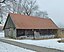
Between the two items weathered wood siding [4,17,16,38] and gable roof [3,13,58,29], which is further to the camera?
gable roof [3,13,58,29]

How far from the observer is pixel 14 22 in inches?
1425

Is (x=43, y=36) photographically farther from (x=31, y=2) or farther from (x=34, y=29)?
(x=31, y=2)

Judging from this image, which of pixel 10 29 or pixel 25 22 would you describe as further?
pixel 25 22

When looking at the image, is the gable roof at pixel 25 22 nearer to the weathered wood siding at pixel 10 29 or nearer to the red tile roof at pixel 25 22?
the red tile roof at pixel 25 22

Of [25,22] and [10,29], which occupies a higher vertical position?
[25,22]

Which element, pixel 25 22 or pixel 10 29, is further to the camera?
pixel 25 22

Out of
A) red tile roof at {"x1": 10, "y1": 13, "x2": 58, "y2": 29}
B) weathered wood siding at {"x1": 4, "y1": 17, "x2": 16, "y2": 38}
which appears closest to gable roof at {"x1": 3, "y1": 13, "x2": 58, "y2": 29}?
red tile roof at {"x1": 10, "y1": 13, "x2": 58, "y2": 29}

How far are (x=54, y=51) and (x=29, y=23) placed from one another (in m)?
25.5

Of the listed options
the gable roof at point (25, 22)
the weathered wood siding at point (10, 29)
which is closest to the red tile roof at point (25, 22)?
the gable roof at point (25, 22)

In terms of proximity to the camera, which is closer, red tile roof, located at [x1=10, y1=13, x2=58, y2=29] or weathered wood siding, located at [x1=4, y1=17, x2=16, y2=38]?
weathered wood siding, located at [x1=4, y1=17, x2=16, y2=38]

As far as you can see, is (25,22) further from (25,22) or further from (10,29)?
(10,29)

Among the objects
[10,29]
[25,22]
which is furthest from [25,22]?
[10,29]

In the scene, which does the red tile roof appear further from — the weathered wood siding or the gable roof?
the weathered wood siding

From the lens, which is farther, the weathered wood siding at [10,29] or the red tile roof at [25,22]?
the red tile roof at [25,22]
